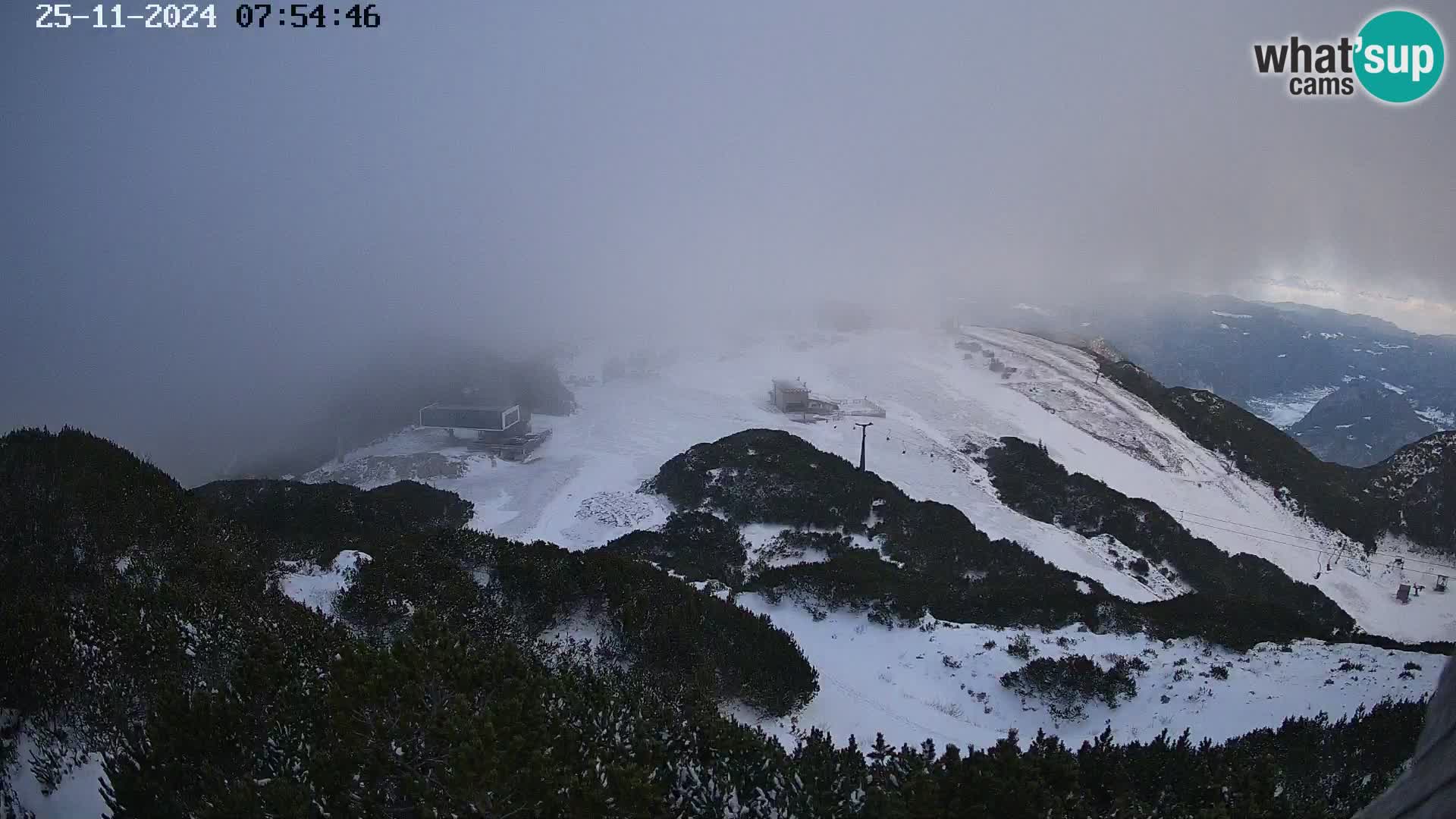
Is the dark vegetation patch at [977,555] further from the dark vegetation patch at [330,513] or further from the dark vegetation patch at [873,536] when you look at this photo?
the dark vegetation patch at [330,513]

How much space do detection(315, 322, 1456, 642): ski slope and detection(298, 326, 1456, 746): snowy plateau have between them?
20cm

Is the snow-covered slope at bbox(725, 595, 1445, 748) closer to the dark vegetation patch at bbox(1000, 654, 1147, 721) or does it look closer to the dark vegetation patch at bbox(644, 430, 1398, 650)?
the dark vegetation patch at bbox(1000, 654, 1147, 721)

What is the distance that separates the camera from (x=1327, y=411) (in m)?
185

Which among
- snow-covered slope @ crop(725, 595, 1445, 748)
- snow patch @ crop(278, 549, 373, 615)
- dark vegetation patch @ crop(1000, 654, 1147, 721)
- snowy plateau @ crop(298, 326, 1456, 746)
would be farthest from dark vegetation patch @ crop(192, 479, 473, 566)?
dark vegetation patch @ crop(1000, 654, 1147, 721)

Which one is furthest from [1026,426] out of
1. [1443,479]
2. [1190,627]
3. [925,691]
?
[925,691]

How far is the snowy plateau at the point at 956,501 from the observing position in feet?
40.4

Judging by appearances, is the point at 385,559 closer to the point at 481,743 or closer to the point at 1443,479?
the point at 481,743

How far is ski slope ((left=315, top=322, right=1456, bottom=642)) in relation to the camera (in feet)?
105

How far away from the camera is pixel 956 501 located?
36375 mm

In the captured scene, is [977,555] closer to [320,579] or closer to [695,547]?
[695,547]

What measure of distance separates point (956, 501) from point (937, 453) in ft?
24.3

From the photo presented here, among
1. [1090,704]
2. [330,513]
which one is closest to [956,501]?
[1090,704]

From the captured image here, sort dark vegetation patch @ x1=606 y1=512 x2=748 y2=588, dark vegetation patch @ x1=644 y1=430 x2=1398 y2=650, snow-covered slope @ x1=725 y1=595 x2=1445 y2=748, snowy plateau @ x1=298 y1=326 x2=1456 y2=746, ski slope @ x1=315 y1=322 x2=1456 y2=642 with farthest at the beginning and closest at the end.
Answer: ski slope @ x1=315 y1=322 x2=1456 y2=642 < dark vegetation patch @ x1=606 y1=512 x2=748 y2=588 < dark vegetation patch @ x1=644 y1=430 x2=1398 y2=650 < snowy plateau @ x1=298 y1=326 x2=1456 y2=746 < snow-covered slope @ x1=725 y1=595 x2=1445 y2=748

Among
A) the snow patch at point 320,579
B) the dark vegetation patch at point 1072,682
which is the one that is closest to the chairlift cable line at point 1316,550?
the dark vegetation patch at point 1072,682
